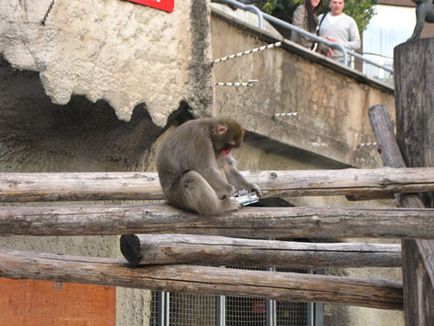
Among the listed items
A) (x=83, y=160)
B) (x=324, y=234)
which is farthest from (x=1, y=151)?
(x=324, y=234)

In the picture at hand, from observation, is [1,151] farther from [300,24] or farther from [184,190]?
[300,24]

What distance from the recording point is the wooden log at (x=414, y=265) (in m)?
7.09

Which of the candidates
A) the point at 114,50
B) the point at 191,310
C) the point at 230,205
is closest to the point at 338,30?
the point at 191,310

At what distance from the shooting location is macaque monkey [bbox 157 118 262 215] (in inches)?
273

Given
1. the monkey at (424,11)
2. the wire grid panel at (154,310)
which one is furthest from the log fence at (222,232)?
the wire grid panel at (154,310)

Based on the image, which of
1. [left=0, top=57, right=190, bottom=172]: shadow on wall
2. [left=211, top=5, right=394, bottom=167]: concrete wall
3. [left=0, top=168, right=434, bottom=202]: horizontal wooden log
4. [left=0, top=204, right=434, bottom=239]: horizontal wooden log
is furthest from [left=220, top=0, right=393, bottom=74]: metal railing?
[left=0, top=204, right=434, bottom=239]: horizontal wooden log

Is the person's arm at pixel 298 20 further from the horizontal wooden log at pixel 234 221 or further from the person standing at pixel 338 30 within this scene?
the horizontal wooden log at pixel 234 221

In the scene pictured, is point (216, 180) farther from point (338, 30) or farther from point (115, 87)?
point (338, 30)

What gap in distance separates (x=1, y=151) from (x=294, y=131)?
3.77 metres

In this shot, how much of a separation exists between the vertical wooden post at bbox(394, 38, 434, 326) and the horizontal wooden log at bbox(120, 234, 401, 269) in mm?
688

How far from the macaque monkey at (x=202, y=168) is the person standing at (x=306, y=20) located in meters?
6.45

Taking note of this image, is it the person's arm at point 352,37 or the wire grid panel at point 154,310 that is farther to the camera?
the person's arm at point 352,37

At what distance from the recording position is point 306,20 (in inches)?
551

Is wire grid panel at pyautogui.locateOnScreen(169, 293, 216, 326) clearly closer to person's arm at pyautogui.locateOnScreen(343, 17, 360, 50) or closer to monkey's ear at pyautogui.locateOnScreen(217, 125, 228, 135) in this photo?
person's arm at pyautogui.locateOnScreen(343, 17, 360, 50)
